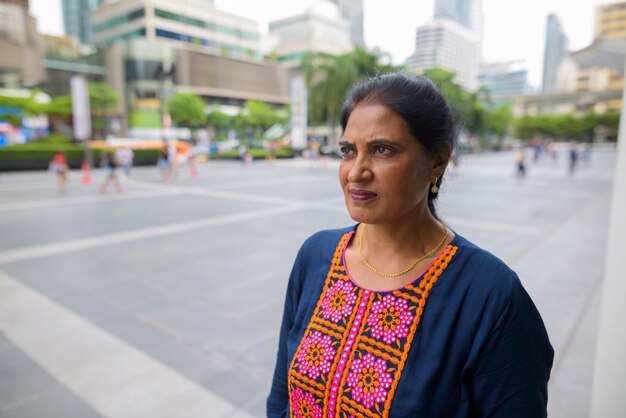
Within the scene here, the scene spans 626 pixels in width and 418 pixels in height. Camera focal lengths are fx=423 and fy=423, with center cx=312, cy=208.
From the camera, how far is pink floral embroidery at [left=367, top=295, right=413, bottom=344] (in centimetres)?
116

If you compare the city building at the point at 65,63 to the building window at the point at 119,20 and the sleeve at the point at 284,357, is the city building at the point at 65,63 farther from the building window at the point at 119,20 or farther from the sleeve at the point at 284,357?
the sleeve at the point at 284,357

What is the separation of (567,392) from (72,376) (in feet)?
11.8

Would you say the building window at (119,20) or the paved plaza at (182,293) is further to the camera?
the building window at (119,20)

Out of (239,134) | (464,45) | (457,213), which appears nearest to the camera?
(464,45)

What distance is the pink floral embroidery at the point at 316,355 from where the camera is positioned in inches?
49.1

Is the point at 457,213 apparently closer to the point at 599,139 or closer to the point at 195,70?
the point at 195,70

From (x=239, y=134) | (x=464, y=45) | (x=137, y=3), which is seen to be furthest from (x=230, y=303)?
(x=137, y=3)

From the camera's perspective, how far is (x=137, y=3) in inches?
2211

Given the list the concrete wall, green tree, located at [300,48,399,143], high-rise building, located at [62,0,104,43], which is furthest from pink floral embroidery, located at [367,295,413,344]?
high-rise building, located at [62,0,104,43]

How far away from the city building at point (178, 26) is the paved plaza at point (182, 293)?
49409 mm

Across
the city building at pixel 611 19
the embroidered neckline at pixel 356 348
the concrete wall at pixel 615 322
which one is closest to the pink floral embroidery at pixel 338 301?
the embroidered neckline at pixel 356 348

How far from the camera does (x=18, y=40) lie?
3048 centimetres

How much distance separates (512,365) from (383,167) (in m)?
0.60

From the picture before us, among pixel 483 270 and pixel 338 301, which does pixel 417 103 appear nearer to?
pixel 483 270
